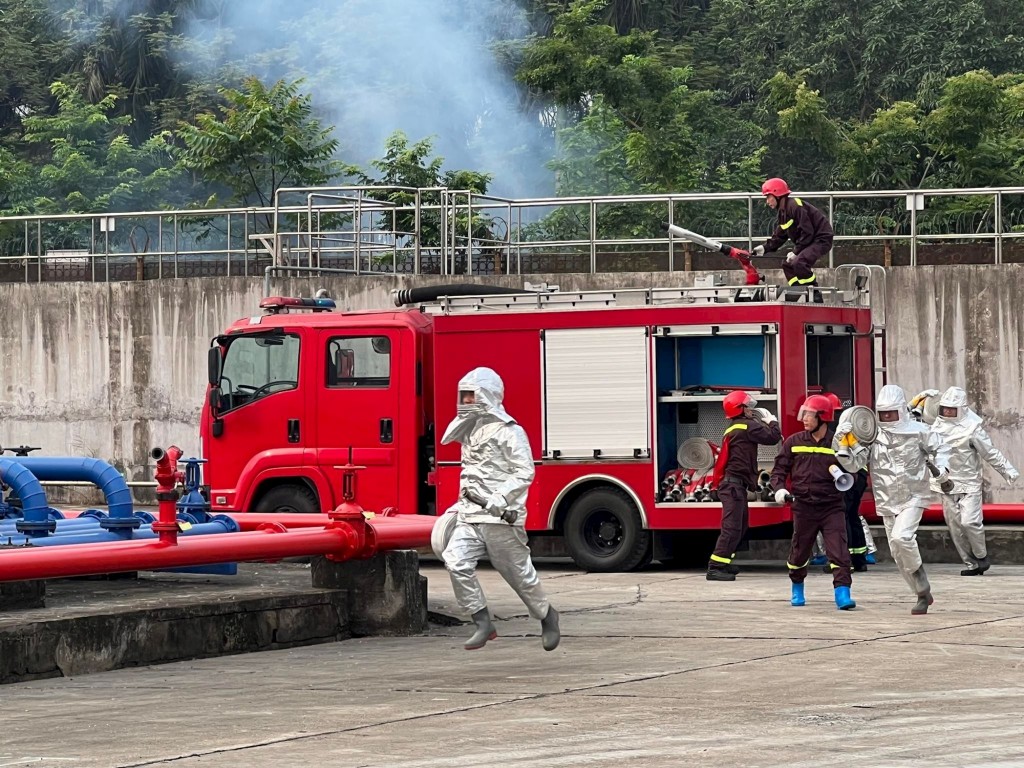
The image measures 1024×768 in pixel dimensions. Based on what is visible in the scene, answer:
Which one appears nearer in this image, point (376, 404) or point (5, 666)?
point (5, 666)

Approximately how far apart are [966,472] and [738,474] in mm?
2525

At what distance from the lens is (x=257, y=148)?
113ft

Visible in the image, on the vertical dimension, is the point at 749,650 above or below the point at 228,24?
below

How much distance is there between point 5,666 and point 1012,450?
46.4ft

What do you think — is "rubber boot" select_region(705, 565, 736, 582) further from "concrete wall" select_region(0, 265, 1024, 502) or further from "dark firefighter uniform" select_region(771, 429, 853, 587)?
"concrete wall" select_region(0, 265, 1024, 502)

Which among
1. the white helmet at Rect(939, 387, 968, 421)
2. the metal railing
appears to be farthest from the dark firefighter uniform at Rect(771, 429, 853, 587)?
the metal railing

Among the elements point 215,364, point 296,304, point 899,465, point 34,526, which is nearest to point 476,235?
point 296,304

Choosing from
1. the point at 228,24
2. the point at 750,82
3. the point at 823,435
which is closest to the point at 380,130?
the point at 228,24

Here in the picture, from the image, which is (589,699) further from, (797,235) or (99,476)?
(797,235)

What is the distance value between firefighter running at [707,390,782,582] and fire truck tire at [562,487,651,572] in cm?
114

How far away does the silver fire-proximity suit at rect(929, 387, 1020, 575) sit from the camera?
1723cm

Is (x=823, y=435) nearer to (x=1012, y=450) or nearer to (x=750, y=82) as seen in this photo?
(x=1012, y=450)

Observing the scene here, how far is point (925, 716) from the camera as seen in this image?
8930 mm

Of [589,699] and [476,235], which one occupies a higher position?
[476,235]
